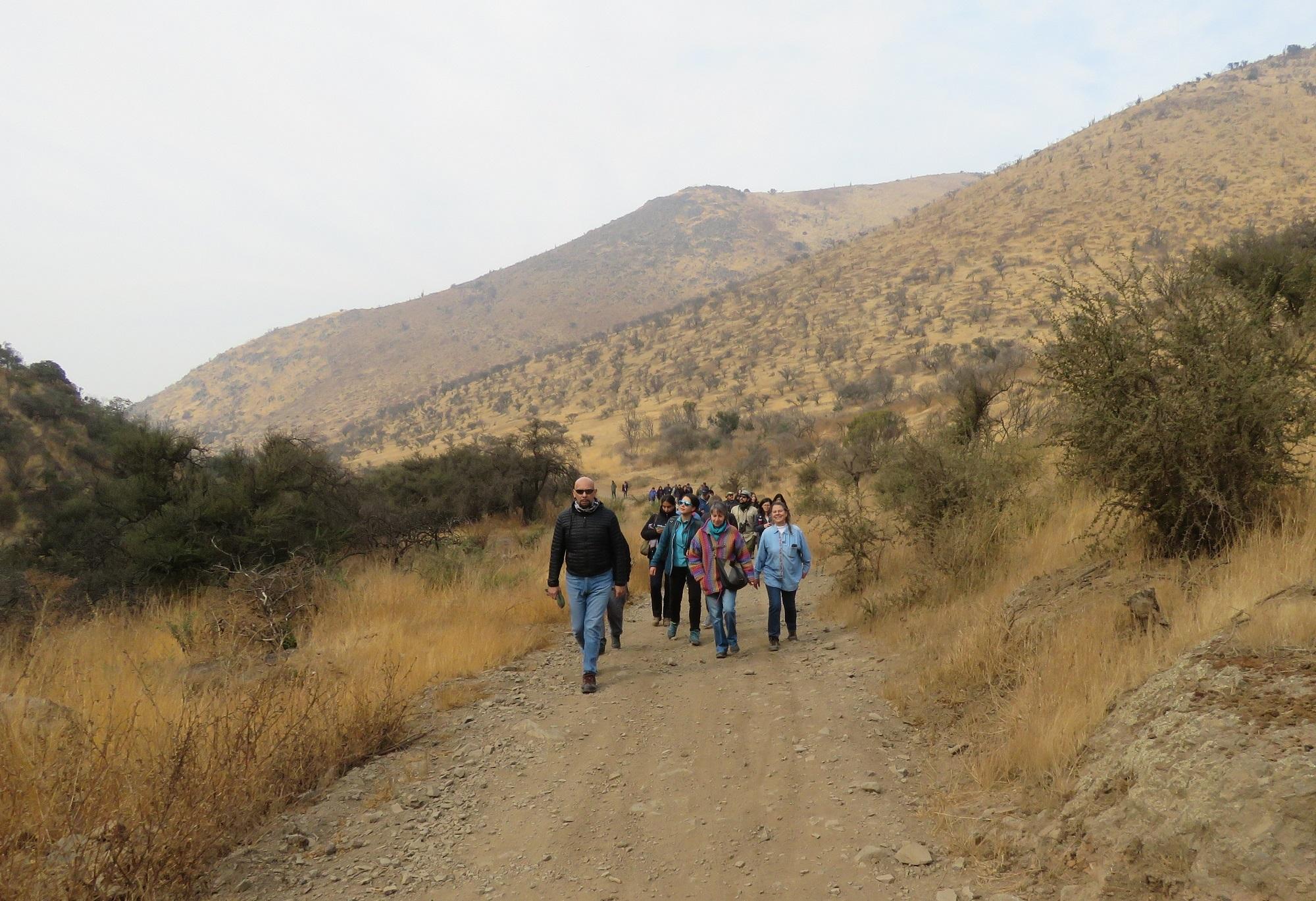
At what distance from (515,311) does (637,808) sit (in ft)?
393

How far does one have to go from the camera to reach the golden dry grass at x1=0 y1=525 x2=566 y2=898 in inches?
140

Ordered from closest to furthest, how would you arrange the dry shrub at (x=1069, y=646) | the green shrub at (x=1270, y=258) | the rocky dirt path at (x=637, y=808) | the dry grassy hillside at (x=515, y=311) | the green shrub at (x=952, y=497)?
the rocky dirt path at (x=637, y=808) → the dry shrub at (x=1069, y=646) → the green shrub at (x=952, y=497) → the green shrub at (x=1270, y=258) → the dry grassy hillside at (x=515, y=311)

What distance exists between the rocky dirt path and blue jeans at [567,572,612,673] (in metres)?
0.52

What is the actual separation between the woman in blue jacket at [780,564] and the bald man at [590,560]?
173 centimetres

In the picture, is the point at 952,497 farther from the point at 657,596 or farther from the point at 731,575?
the point at 657,596

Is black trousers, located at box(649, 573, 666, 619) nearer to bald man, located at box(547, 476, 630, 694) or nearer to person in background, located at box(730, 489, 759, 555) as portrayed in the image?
person in background, located at box(730, 489, 759, 555)

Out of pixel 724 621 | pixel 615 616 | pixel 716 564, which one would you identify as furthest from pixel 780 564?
pixel 615 616

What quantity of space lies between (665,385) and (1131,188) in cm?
3841

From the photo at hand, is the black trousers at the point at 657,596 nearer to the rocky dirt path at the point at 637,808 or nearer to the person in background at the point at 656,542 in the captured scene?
the person in background at the point at 656,542

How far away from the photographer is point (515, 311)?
120 metres

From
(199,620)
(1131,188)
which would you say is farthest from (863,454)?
(1131,188)

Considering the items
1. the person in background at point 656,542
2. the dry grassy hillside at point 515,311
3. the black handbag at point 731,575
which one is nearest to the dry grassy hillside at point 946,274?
the dry grassy hillside at point 515,311

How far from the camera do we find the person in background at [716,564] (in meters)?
8.18

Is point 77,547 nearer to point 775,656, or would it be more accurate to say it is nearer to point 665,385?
point 775,656
